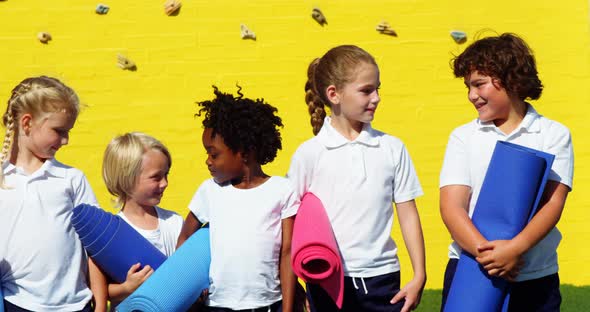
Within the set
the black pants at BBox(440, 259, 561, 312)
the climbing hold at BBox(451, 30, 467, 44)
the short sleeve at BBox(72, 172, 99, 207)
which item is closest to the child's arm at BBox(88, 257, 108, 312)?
the short sleeve at BBox(72, 172, 99, 207)

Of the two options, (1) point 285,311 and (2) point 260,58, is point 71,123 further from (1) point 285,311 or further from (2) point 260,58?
(2) point 260,58

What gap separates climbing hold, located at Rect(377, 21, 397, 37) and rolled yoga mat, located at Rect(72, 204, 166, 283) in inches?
123

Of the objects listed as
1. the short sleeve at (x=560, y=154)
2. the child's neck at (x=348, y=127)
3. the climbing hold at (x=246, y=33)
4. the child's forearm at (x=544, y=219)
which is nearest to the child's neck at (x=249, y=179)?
the child's neck at (x=348, y=127)

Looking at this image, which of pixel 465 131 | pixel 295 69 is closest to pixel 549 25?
pixel 295 69

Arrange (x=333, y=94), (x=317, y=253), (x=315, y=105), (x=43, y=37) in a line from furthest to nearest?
(x=43, y=37)
(x=315, y=105)
(x=333, y=94)
(x=317, y=253)

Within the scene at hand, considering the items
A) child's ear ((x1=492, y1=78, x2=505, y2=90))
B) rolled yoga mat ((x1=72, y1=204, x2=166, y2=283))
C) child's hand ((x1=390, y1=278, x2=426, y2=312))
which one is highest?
child's ear ((x1=492, y1=78, x2=505, y2=90))

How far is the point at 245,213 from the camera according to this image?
16.2 feet

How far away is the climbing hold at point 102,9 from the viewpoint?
7445mm

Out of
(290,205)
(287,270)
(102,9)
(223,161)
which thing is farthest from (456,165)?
(102,9)

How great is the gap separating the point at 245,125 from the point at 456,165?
3.09 feet

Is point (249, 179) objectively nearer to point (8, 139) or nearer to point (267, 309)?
point (267, 309)

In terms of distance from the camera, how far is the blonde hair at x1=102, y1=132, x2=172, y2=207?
5246 mm

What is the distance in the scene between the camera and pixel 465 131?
5.06 metres

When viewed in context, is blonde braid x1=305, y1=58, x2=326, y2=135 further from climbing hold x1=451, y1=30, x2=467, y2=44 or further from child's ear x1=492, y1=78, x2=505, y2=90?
climbing hold x1=451, y1=30, x2=467, y2=44
